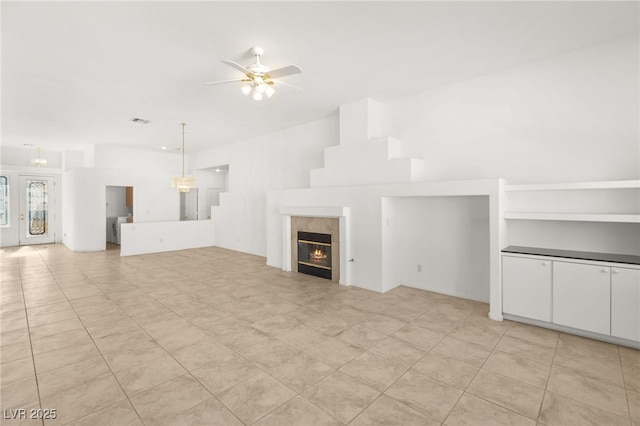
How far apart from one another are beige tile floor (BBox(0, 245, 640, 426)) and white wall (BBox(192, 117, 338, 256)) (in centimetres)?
349

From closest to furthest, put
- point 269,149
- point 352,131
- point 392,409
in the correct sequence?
point 392,409 < point 352,131 < point 269,149

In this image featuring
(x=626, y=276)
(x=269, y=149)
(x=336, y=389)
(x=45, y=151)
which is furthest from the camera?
(x=45, y=151)

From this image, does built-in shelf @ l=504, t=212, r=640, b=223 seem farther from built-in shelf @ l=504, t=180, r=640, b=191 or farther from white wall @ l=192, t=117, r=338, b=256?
white wall @ l=192, t=117, r=338, b=256

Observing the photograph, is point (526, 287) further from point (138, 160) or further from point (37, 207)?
point (37, 207)

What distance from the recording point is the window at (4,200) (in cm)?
984

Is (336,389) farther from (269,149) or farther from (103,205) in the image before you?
(103,205)

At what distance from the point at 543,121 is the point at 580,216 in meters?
1.41

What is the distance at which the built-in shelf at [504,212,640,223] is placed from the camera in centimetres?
320

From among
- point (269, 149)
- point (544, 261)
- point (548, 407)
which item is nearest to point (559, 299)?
point (544, 261)

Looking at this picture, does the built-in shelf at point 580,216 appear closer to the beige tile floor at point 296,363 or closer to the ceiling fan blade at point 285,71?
the beige tile floor at point 296,363

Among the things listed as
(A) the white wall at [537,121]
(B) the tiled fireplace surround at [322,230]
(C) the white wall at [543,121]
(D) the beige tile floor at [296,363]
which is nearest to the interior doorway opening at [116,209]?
(D) the beige tile floor at [296,363]

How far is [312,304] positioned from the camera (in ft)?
14.9

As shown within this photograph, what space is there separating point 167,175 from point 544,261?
11.2 m

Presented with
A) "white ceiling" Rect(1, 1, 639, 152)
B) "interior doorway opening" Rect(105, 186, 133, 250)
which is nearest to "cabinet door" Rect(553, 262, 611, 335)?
"white ceiling" Rect(1, 1, 639, 152)
